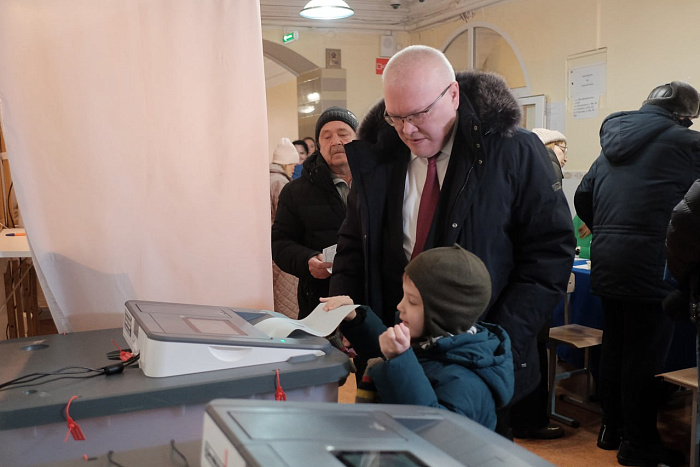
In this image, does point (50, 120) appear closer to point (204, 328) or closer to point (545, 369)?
point (204, 328)

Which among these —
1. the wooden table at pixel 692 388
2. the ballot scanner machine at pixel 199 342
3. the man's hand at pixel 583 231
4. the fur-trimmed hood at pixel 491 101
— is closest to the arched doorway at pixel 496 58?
the man's hand at pixel 583 231

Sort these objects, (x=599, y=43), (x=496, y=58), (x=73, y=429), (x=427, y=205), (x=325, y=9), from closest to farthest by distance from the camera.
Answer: (x=73, y=429) → (x=427, y=205) → (x=599, y=43) → (x=325, y=9) → (x=496, y=58)

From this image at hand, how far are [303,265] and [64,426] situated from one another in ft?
5.05

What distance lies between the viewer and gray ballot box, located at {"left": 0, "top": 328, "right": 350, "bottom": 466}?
105 centimetres

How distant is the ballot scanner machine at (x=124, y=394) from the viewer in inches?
41.3

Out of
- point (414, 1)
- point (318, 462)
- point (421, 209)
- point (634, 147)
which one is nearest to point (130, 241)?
point (421, 209)

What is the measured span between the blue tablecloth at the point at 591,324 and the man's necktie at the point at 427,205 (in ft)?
7.08

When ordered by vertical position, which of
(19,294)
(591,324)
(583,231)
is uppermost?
(583,231)

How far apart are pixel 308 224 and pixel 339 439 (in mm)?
1970

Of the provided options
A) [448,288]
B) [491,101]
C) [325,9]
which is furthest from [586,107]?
[448,288]

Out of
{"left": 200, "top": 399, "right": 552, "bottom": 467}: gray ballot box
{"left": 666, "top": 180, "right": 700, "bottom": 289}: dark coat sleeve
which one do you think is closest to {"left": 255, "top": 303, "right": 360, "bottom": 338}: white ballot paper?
{"left": 200, "top": 399, "right": 552, "bottom": 467}: gray ballot box

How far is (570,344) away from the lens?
3438mm

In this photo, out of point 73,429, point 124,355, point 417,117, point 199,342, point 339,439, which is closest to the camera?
point 339,439

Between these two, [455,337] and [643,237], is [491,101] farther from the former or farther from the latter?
[643,237]
